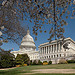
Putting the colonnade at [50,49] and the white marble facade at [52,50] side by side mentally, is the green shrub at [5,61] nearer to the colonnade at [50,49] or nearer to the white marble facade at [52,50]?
the white marble facade at [52,50]

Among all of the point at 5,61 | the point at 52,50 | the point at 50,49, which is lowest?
the point at 5,61

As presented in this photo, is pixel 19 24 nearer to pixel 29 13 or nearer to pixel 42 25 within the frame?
pixel 29 13

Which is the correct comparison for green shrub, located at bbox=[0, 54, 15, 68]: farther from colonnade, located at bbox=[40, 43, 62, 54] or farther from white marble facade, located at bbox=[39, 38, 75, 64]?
colonnade, located at bbox=[40, 43, 62, 54]

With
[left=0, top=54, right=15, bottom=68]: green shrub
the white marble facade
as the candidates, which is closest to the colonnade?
the white marble facade

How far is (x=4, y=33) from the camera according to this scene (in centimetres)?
902

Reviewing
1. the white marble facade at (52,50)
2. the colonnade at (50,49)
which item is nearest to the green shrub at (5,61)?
the white marble facade at (52,50)

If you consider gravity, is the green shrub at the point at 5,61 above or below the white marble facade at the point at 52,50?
below

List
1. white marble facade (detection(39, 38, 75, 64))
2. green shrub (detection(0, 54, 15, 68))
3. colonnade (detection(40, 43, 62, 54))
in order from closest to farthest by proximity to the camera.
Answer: green shrub (detection(0, 54, 15, 68)) < white marble facade (detection(39, 38, 75, 64)) < colonnade (detection(40, 43, 62, 54))

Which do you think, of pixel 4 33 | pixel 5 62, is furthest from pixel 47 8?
pixel 5 62

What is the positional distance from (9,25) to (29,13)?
7.76 feet

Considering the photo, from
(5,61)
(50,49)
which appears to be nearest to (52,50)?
(50,49)

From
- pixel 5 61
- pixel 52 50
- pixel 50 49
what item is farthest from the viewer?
pixel 50 49

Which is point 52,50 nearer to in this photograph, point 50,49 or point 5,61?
point 50,49

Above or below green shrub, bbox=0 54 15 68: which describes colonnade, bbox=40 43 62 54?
above
